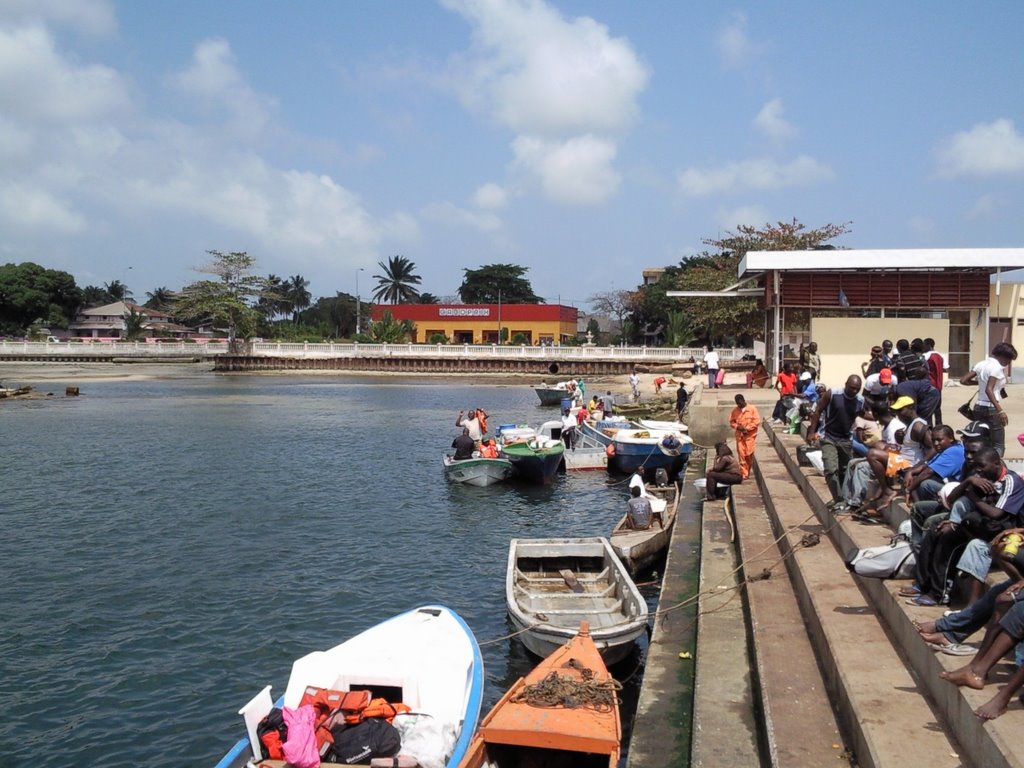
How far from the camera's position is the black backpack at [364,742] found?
7.44 metres

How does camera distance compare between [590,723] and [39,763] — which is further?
[39,763]

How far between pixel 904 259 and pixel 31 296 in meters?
112

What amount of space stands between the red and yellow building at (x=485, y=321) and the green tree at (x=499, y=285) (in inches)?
705

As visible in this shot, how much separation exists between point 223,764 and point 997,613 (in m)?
6.03

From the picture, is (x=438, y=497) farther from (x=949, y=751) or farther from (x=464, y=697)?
(x=949, y=751)

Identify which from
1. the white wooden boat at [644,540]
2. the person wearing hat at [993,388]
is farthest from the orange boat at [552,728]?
the white wooden boat at [644,540]

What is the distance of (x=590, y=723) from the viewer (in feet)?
25.6

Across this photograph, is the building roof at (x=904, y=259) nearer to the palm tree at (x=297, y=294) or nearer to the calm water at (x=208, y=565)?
the calm water at (x=208, y=565)

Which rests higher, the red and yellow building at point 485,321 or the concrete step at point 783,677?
the red and yellow building at point 485,321

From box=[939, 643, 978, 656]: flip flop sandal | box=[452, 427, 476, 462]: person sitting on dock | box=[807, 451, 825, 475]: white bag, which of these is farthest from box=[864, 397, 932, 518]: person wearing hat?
box=[452, 427, 476, 462]: person sitting on dock

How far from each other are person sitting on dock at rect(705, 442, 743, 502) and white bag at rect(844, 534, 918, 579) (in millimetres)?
9208

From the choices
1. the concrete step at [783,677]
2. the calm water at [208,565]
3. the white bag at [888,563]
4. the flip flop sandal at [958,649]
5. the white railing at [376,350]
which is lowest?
the calm water at [208,565]

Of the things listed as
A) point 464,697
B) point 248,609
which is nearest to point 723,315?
point 248,609

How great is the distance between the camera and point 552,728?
25.5 feet
